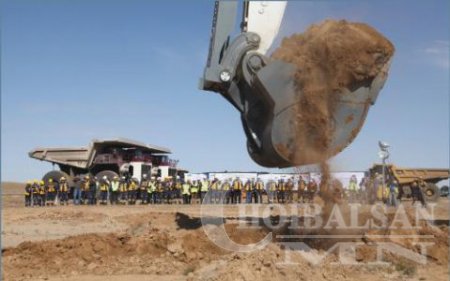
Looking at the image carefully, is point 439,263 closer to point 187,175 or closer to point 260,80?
point 260,80

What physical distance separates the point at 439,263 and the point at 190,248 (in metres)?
4.20

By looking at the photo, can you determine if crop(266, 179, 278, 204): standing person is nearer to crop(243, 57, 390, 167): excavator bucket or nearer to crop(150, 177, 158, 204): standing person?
crop(150, 177, 158, 204): standing person

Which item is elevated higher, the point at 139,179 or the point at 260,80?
the point at 260,80

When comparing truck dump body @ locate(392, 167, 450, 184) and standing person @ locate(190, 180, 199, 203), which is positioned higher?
truck dump body @ locate(392, 167, 450, 184)

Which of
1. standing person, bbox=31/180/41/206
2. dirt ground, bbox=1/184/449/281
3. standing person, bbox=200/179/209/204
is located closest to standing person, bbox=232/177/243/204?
standing person, bbox=200/179/209/204

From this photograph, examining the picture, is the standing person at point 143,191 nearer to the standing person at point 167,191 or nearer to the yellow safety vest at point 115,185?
the standing person at point 167,191

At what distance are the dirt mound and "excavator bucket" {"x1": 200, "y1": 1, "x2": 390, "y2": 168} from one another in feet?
0.05

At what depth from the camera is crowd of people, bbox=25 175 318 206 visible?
81.7 ft

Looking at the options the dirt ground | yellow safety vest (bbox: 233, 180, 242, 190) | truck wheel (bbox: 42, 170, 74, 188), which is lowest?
the dirt ground

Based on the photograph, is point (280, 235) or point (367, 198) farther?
point (367, 198)

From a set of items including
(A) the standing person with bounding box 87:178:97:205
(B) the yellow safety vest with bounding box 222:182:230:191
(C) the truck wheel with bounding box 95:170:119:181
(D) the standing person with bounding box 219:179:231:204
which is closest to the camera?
(A) the standing person with bounding box 87:178:97:205

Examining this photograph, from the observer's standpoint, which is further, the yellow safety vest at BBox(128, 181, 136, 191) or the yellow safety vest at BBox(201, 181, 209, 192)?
the yellow safety vest at BBox(201, 181, 209, 192)

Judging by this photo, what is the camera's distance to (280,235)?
943cm

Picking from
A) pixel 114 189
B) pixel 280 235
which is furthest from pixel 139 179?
pixel 280 235
